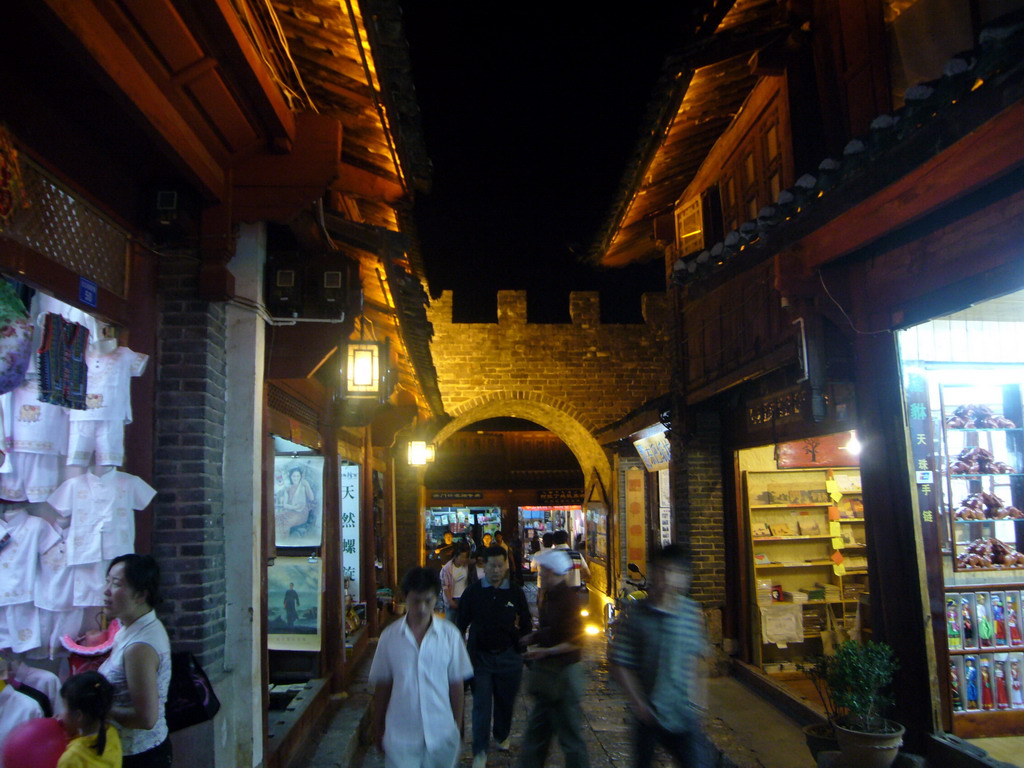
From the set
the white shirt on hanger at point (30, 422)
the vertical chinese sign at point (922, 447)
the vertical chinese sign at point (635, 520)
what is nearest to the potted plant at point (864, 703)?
the vertical chinese sign at point (922, 447)

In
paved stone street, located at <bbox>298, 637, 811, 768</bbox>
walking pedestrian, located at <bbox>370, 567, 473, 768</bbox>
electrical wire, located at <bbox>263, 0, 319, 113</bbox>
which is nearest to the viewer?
walking pedestrian, located at <bbox>370, 567, 473, 768</bbox>

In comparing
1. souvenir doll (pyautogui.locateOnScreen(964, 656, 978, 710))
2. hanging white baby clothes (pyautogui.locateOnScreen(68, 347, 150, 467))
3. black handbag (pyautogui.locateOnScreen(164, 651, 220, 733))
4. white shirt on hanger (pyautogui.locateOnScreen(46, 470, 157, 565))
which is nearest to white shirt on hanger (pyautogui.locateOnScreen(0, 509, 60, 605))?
white shirt on hanger (pyautogui.locateOnScreen(46, 470, 157, 565))

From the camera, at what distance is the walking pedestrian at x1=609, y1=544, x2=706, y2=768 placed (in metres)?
4.06

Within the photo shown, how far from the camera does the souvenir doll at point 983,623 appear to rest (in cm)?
543

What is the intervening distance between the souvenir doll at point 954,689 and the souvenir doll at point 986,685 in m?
0.21

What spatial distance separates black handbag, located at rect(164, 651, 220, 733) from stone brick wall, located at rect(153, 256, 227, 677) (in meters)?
0.40

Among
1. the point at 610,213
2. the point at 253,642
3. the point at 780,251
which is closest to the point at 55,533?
the point at 253,642

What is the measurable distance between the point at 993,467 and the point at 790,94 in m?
3.81

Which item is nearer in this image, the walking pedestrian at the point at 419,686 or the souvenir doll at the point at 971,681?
the walking pedestrian at the point at 419,686

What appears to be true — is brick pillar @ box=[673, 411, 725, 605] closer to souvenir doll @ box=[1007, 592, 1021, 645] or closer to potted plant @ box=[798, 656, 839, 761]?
potted plant @ box=[798, 656, 839, 761]

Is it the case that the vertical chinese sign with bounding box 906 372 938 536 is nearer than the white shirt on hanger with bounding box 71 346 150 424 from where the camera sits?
No

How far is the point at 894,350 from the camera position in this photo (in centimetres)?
554

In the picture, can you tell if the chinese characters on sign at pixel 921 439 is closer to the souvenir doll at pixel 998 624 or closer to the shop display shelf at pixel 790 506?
the souvenir doll at pixel 998 624

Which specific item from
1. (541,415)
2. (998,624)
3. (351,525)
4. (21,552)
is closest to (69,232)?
(21,552)
